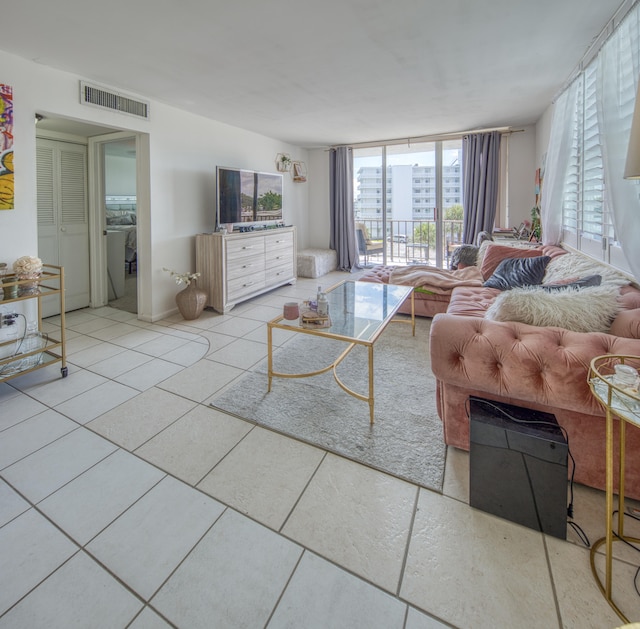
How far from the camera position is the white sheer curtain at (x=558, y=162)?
3081mm

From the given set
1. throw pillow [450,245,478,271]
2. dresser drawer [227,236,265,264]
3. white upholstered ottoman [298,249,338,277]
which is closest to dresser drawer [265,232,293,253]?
dresser drawer [227,236,265,264]

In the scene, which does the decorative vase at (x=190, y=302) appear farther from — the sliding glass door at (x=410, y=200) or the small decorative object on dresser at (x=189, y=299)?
the sliding glass door at (x=410, y=200)

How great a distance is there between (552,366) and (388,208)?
5583 millimetres

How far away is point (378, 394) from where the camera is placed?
2324 mm

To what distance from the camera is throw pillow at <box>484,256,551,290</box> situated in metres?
3.05

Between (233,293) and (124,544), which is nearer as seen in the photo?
(124,544)

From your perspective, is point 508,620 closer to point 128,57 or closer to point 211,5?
point 211,5

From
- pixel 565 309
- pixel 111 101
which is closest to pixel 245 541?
pixel 565 309

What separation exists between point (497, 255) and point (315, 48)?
257cm

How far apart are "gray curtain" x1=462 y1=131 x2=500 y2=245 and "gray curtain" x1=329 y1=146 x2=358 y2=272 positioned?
193cm

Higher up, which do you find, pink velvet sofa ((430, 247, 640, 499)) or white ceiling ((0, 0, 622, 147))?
white ceiling ((0, 0, 622, 147))

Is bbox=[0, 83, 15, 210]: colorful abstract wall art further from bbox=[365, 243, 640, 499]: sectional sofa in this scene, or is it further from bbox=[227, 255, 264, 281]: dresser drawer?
bbox=[365, 243, 640, 499]: sectional sofa

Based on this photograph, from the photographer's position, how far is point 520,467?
1348mm

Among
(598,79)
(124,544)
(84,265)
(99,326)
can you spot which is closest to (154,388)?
(124,544)
